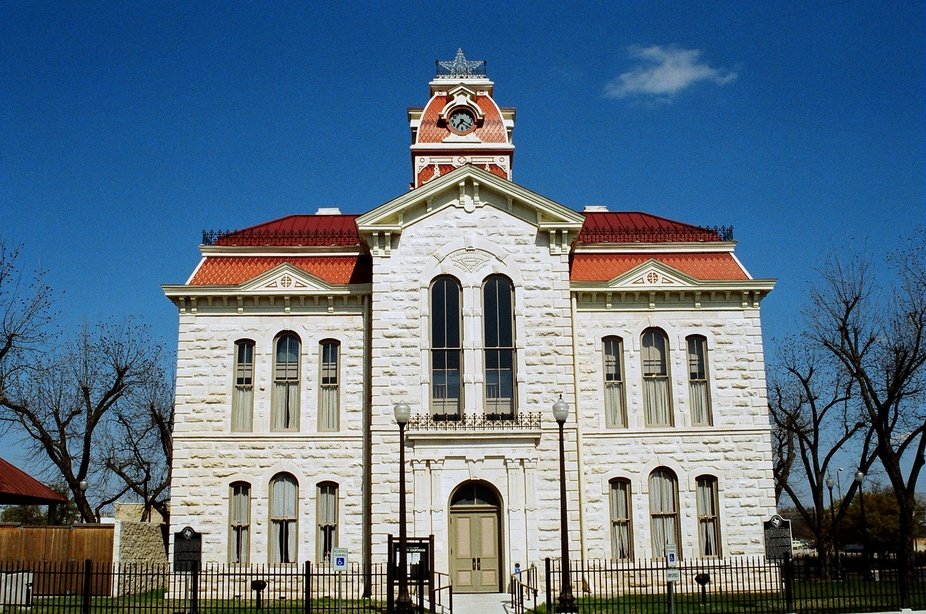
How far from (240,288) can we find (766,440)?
56.8 ft

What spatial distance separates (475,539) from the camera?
27.7 m

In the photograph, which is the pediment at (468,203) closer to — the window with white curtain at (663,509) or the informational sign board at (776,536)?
the window with white curtain at (663,509)

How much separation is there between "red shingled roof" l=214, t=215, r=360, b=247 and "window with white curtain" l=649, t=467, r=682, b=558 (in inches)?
507

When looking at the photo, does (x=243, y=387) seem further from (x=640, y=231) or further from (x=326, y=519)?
(x=640, y=231)

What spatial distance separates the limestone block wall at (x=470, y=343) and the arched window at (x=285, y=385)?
3129mm

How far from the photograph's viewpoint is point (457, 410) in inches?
1118

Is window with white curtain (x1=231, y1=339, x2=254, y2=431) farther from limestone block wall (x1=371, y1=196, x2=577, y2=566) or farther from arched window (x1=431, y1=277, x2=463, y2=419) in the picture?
arched window (x1=431, y1=277, x2=463, y2=419)

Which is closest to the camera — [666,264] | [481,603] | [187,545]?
[481,603]

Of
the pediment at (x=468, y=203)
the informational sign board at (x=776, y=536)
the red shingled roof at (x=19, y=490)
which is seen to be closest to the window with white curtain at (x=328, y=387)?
the pediment at (x=468, y=203)

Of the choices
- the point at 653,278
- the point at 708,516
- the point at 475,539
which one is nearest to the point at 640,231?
the point at 653,278

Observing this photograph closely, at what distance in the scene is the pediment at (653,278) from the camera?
100 feet

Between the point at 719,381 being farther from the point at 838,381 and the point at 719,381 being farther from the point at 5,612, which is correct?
the point at 5,612

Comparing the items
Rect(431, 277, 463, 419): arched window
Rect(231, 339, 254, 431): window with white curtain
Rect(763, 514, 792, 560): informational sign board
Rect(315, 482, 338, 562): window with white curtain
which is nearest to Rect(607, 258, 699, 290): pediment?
Rect(431, 277, 463, 419): arched window

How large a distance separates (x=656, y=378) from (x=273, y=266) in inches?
518
